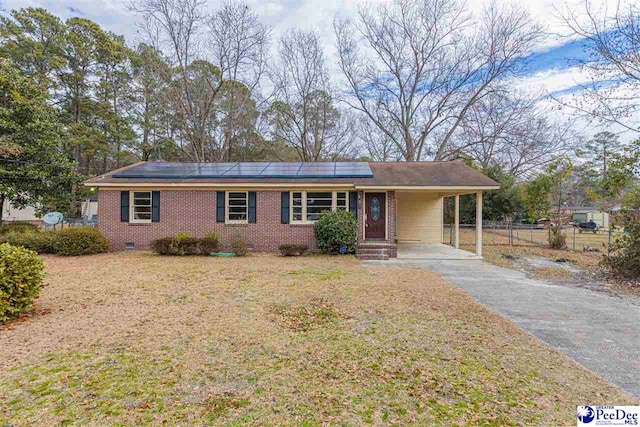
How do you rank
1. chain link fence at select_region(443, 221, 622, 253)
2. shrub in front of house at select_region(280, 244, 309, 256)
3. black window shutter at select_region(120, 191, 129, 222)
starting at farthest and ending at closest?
chain link fence at select_region(443, 221, 622, 253), black window shutter at select_region(120, 191, 129, 222), shrub in front of house at select_region(280, 244, 309, 256)

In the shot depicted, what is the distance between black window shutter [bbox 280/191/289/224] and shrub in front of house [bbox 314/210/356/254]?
1.27m

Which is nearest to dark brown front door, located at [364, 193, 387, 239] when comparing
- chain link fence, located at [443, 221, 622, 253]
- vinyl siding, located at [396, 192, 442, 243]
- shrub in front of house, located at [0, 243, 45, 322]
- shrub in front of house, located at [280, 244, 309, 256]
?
shrub in front of house, located at [280, 244, 309, 256]

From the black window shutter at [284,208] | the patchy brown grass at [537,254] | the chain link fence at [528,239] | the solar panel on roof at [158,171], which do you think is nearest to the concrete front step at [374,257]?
the black window shutter at [284,208]

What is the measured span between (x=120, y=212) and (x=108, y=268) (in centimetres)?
440

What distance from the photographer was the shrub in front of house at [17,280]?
4.60 m

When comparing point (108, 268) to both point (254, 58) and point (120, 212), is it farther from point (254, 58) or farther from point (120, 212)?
point (254, 58)

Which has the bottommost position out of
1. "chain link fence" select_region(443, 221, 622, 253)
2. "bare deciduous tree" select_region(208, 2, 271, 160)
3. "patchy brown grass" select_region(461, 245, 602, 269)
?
"patchy brown grass" select_region(461, 245, 602, 269)

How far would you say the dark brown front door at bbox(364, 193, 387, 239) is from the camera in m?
12.7

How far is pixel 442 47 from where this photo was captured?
22891 mm

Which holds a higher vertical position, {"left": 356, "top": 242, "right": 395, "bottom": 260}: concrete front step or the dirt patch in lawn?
{"left": 356, "top": 242, "right": 395, "bottom": 260}: concrete front step

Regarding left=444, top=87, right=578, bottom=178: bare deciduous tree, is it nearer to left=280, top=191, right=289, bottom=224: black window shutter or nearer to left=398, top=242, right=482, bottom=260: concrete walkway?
left=398, top=242, right=482, bottom=260: concrete walkway

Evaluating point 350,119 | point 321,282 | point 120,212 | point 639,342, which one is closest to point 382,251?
point 321,282

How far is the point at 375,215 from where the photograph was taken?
41.9 feet

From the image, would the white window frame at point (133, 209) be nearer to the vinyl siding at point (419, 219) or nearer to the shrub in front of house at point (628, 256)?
the vinyl siding at point (419, 219)
